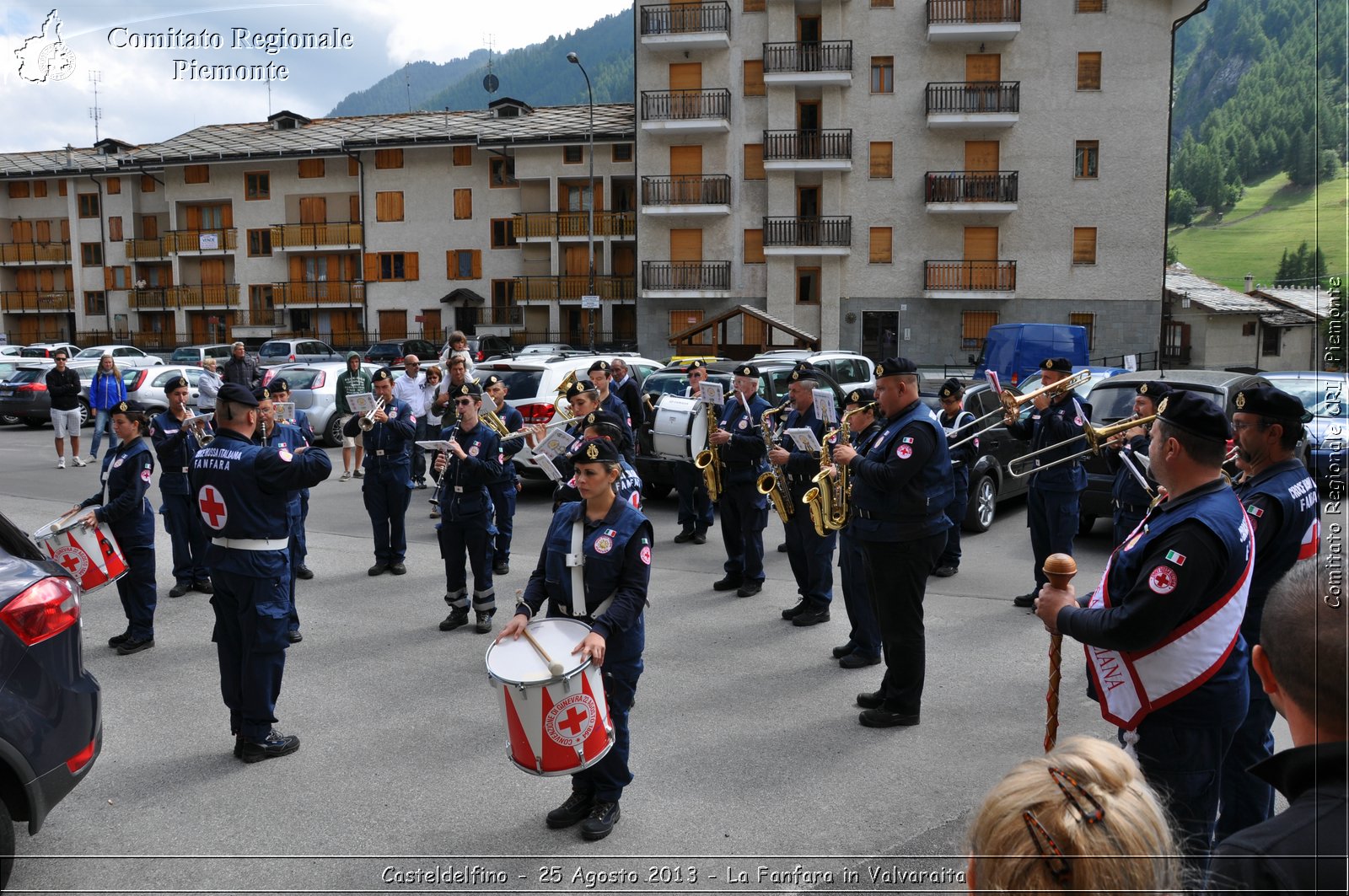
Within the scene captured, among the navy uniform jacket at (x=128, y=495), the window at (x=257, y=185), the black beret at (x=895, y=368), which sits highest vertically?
the window at (x=257, y=185)

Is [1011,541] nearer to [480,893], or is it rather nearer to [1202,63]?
[1202,63]

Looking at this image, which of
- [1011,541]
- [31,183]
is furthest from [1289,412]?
[31,183]

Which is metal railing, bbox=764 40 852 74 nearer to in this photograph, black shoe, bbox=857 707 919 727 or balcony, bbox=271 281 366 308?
balcony, bbox=271 281 366 308

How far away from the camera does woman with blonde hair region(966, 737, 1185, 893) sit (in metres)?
1.64

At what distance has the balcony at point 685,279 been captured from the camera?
126 feet

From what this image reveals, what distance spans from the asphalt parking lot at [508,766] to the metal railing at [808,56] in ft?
105

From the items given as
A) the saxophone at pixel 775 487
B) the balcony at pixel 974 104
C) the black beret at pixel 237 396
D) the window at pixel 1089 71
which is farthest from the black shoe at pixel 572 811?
the window at pixel 1089 71

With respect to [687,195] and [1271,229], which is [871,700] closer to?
[1271,229]

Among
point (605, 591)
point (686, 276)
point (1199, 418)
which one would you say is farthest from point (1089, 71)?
point (605, 591)

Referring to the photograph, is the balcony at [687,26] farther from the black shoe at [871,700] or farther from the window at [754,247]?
the black shoe at [871,700]

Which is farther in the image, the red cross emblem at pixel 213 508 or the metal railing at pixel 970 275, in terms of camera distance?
the metal railing at pixel 970 275

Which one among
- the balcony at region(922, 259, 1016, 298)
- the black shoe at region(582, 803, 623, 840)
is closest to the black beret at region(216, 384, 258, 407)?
the black shoe at region(582, 803, 623, 840)

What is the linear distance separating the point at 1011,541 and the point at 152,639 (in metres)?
8.73

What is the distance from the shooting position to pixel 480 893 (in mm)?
4117
